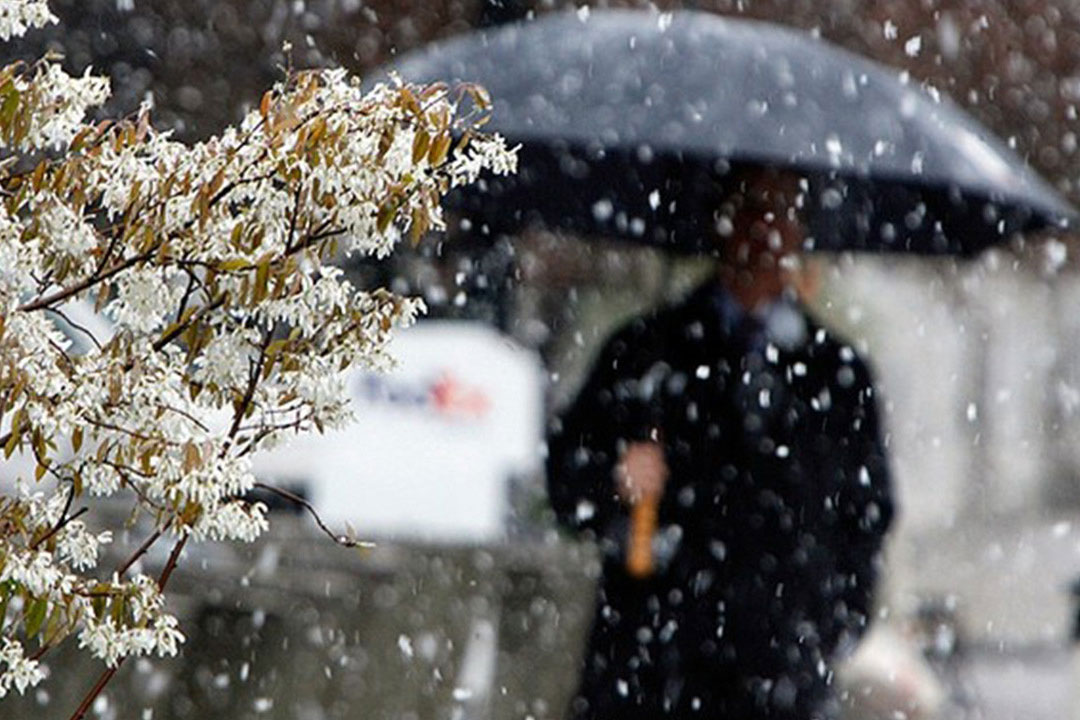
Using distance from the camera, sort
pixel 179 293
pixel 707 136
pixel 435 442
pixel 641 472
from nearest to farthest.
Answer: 1. pixel 179 293
2. pixel 641 472
3. pixel 707 136
4. pixel 435 442

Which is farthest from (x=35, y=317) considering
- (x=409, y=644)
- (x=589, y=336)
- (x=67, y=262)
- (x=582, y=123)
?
(x=589, y=336)

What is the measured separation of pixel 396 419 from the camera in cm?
838

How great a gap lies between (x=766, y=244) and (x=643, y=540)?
2.32ft

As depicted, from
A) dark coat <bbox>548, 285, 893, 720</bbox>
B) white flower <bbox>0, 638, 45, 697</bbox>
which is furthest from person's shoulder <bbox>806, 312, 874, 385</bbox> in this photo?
white flower <bbox>0, 638, 45, 697</bbox>

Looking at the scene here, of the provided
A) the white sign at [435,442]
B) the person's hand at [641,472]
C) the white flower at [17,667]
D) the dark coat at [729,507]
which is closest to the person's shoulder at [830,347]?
the dark coat at [729,507]

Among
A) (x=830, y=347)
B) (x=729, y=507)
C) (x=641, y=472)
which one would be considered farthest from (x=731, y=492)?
(x=830, y=347)

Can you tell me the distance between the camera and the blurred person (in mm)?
4469

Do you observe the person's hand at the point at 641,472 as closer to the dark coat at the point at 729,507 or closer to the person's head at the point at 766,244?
the dark coat at the point at 729,507

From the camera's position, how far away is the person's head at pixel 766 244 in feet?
14.9

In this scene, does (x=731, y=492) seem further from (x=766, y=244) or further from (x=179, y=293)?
(x=179, y=293)

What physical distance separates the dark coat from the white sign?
3.72 m

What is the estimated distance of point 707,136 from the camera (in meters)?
4.90

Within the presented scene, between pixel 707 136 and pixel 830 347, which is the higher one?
pixel 707 136

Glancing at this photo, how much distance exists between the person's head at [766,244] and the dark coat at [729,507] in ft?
0.22
